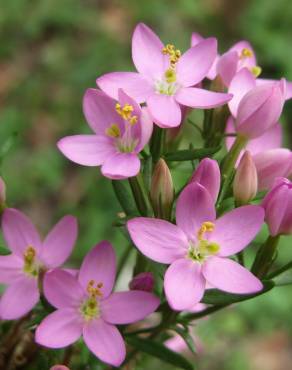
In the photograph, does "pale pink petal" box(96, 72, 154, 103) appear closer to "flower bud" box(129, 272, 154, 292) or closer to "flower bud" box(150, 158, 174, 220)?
"flower bud" box(150, 158, 174, 220)

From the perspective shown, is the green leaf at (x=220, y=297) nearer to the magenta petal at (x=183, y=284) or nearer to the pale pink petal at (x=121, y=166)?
the magenta petal at (x=183, y=284)

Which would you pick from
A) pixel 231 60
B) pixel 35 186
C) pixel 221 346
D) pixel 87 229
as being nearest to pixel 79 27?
pixel 35 186

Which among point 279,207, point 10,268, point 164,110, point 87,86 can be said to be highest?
point 164,110

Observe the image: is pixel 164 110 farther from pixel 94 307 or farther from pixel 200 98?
pixel 94 307

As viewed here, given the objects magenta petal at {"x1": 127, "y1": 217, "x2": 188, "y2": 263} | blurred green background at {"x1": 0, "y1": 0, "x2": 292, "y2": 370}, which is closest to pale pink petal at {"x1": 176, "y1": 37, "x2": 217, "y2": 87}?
magenta petal at {"x1": 127, "y1": 217, "x2": 188, "y2": 263}

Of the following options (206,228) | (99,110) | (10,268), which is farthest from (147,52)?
(10,268)

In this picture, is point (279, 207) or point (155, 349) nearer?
point (279, 207)
